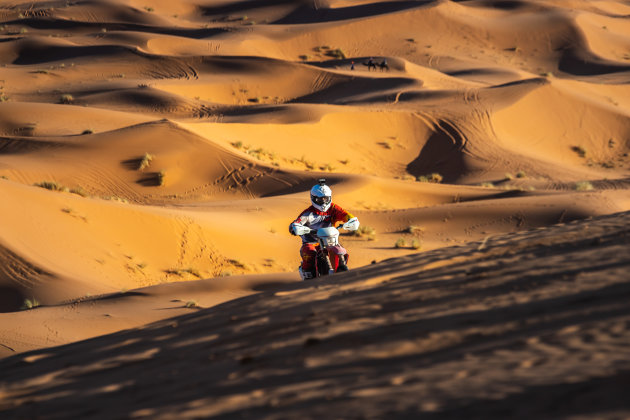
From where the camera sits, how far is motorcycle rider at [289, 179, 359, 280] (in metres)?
8.67

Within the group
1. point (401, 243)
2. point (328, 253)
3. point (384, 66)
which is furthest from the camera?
point (384, 66)

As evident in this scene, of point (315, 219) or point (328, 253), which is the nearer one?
point (328, 253)

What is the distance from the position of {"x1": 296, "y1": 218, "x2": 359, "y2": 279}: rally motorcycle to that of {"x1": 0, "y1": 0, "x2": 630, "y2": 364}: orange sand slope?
7.88ft

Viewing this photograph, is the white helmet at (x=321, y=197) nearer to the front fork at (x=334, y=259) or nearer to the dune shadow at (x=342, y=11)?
the front fork at (x=334, y=259)

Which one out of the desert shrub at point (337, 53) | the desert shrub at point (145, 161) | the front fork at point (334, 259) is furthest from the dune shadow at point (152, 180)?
A: the desert shrub at point (337, 53)

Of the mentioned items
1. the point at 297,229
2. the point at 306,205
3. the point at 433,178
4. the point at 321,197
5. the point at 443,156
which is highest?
the point at 443,156

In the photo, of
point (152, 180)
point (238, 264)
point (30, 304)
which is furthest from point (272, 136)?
point (30, 304)

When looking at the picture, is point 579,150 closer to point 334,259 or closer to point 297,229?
point 334,259

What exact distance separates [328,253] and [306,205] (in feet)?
33.8

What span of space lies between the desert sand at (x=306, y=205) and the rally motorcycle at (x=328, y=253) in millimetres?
386

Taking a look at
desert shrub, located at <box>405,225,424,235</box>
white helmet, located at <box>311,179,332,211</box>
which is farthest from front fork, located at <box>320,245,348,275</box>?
desert shrub, located at <box>405,225,424,235</box>

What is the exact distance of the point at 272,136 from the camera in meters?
26.9

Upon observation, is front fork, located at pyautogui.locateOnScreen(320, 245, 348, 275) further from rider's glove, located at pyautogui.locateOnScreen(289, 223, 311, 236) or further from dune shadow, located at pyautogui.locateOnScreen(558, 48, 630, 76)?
dune shadow, located at pyautogui.locateOnScreen(558, 48, 630, 76)

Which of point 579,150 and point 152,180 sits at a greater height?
point 579,150
